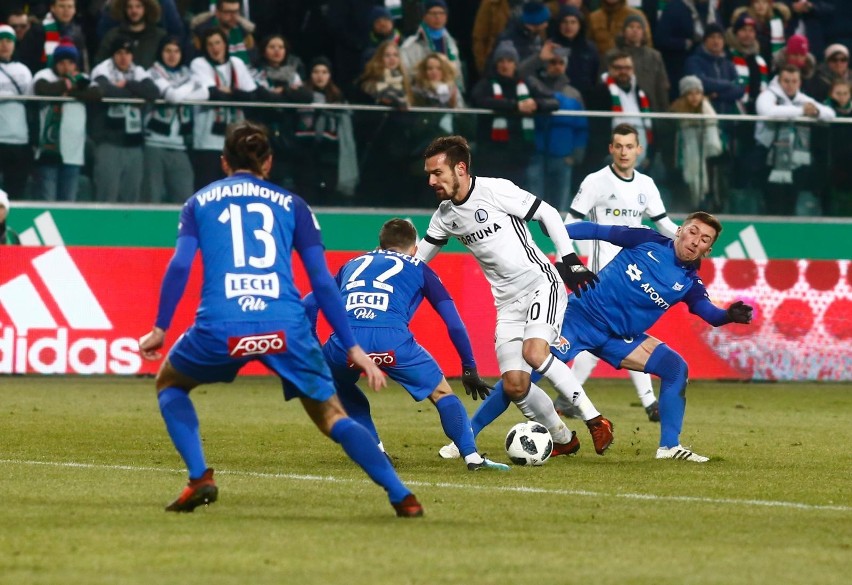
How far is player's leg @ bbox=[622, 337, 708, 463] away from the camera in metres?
10.6

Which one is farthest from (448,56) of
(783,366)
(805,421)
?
(805,421)

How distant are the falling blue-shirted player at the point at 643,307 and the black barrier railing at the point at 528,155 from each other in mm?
6857

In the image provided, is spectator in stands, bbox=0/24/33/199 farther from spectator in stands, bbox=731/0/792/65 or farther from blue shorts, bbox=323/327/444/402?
spectator in stands, bbox=731/0/792/65

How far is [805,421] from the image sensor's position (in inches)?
541

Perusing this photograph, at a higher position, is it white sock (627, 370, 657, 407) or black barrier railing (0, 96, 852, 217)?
black barrier railing (0, 96, 852, 217)

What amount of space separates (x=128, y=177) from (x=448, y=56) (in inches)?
163

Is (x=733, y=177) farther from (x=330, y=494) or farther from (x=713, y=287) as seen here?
(x=330, y=494)

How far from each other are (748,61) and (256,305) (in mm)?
14117

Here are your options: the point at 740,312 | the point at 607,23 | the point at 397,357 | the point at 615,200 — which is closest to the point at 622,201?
the point at 615,200

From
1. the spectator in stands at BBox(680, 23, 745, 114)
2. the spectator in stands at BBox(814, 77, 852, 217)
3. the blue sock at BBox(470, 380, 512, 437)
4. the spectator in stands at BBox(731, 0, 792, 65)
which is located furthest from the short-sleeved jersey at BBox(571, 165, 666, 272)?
the spectator in stands at BBox(731, 0, 792, 65)

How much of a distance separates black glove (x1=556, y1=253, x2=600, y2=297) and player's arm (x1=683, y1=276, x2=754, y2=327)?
120 cm

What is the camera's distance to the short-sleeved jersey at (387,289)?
32.9ft

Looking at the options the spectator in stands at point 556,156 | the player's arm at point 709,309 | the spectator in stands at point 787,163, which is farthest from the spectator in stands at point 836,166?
the player's arm at point 709,309

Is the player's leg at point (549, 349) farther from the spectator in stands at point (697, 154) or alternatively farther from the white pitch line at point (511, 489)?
the spectator in stands at point (697, 154)
